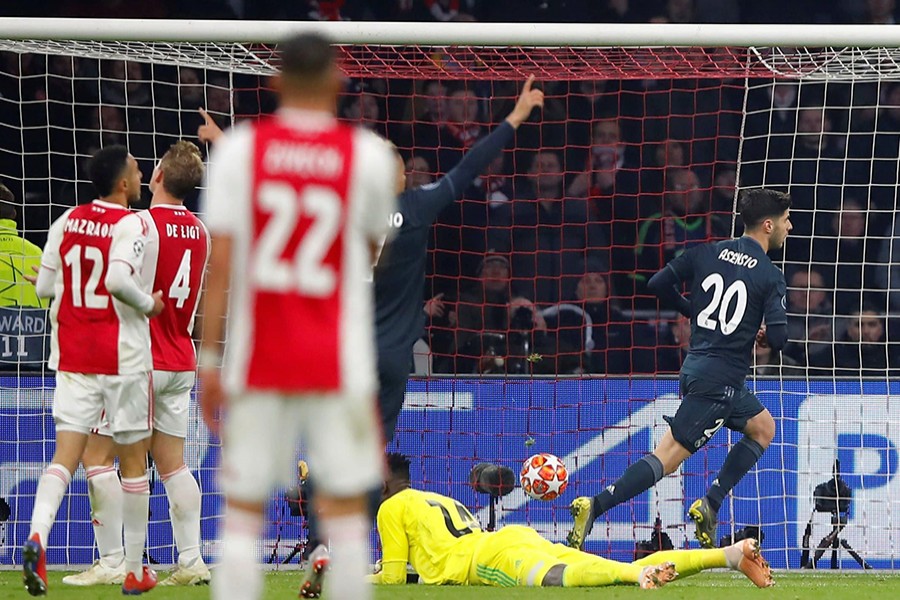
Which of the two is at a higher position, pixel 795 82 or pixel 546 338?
pixel 795 82

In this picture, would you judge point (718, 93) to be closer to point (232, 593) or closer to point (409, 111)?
point (409, 111)

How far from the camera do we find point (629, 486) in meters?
7.72

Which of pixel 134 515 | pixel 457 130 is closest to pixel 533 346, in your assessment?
pixel 457 130

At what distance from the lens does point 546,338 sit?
10.3 meters

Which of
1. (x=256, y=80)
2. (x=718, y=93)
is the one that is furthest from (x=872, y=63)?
(x=256, y=80)

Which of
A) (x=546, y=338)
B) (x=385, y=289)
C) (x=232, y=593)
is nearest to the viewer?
(x=232, y=593)

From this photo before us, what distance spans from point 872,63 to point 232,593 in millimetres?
6284

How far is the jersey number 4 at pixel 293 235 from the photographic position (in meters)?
3.65

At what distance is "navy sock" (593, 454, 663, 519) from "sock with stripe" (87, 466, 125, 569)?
257cm

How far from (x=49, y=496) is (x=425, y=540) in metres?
1.89

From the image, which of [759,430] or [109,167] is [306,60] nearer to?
[109,167]

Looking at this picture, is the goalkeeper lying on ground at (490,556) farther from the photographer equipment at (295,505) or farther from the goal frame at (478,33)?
the goal frame at (478,33)

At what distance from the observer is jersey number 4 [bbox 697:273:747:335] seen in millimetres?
7711

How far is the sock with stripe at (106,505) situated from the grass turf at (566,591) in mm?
225
